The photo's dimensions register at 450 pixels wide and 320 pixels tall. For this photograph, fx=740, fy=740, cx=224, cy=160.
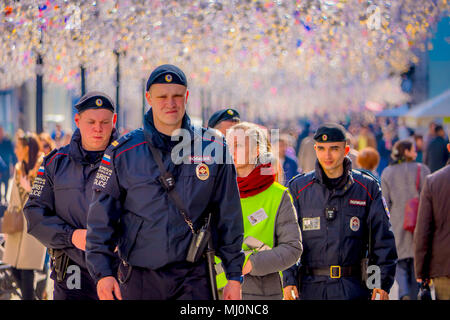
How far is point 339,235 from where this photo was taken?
205 inches

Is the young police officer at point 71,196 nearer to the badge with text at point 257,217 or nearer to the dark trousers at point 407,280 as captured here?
the badge with text at point 257,217

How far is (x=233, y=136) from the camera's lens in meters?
5.17

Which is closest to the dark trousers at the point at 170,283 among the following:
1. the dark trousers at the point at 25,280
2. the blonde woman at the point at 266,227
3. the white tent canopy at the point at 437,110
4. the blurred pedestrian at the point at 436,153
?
the blonde woman at the point at 266,227

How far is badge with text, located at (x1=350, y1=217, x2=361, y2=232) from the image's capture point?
5238 mm

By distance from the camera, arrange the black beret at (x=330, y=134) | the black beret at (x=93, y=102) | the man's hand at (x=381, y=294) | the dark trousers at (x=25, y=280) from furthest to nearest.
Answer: the dark trousers at (x=25, y=280) < the black beret at (x=330, y=134) < the black beret at (x=93, y=102) < the man's hand at (x=381, y=294)

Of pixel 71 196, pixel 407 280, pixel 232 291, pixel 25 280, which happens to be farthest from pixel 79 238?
pixel 407 280

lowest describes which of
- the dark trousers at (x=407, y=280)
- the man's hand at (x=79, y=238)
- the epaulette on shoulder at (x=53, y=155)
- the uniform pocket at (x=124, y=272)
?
the dark trousers at (x=407, y=280)

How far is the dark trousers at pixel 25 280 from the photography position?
7922 mm

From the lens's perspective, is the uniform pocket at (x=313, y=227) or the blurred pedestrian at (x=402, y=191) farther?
the blurred pedestrian at (x=402, y=191)

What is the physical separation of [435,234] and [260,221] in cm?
157

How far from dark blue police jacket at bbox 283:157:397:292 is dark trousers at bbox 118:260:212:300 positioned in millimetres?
1401

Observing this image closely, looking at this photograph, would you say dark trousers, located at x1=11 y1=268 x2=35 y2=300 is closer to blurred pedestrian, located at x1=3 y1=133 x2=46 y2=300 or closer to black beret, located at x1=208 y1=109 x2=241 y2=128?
blurred pedestrian, located at x1=3 y1=133 x2=46 y2=300

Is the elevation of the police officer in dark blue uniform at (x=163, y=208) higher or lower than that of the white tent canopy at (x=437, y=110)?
lower

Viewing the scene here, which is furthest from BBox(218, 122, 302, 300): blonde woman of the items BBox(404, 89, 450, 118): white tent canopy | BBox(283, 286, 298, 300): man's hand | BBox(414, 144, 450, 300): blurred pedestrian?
BBox(404, 89, 450, 118): white tent canopy
